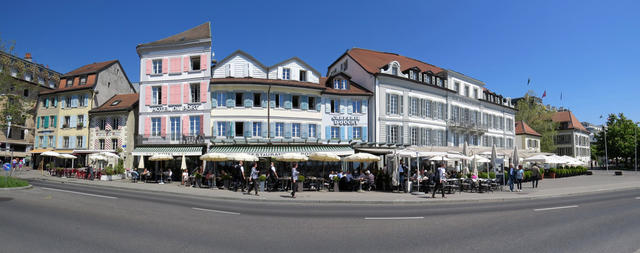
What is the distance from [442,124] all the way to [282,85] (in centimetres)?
1887

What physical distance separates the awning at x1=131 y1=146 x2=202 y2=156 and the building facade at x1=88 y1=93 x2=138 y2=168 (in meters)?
5.13

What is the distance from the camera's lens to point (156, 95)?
1276 inches

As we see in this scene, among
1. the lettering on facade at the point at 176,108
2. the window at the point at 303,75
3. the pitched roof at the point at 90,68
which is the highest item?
the pitched roof at the point at 90,68

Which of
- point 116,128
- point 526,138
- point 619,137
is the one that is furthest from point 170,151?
point 619,137

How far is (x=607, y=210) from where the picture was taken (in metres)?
12.7

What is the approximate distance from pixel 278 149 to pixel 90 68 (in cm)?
2895

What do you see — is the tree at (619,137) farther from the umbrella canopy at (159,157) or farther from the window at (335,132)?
the umbrella canopy at (159,157)

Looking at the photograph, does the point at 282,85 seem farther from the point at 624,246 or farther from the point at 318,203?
the point at 624,246

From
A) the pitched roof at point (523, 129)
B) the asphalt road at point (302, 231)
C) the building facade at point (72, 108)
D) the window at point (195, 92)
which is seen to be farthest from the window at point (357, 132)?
the pitched roof at point (523, 129)

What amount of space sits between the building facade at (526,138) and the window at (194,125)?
47.6m

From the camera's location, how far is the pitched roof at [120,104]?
118 feet

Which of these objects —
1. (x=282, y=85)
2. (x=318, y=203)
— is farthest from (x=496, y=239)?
(x=282, y=85)

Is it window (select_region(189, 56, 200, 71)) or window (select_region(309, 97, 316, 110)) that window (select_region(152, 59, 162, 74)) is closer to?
window (select_region(189, 56, 200, 71))

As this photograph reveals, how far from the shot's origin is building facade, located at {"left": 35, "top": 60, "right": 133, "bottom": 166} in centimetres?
3772
